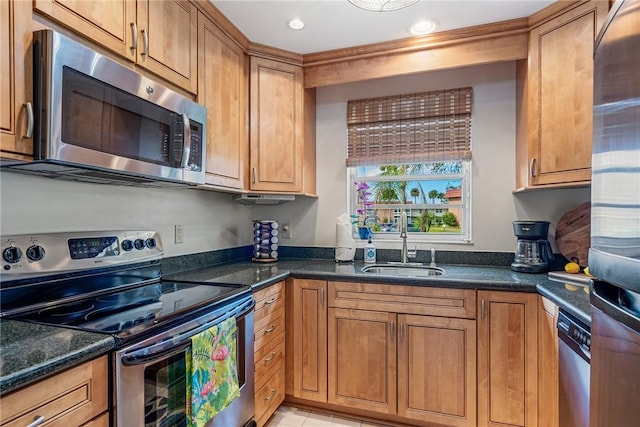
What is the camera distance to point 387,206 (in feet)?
8.98

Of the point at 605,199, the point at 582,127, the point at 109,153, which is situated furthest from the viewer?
the point at 582,127

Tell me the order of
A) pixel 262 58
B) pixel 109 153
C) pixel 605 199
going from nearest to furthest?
1. pixel 605 199
2. pixel 109 153
3. pixel 262 58

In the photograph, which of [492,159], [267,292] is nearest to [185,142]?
[267,292]

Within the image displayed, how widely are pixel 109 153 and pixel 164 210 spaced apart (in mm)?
773

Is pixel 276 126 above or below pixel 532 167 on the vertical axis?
above

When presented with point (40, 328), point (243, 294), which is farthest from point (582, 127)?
point (40, 328)

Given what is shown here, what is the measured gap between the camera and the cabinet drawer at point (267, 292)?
1864mm

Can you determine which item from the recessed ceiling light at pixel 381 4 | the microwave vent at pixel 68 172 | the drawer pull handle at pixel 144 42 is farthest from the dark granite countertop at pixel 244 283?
the recessed ceiling light at pixel 381 4

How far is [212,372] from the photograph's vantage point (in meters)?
1.35

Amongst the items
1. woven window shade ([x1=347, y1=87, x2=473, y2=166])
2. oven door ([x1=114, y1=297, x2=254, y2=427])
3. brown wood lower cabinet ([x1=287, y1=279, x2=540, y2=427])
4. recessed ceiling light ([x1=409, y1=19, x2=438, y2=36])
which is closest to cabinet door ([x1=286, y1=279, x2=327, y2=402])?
brown wood lower cabinet ([x1=287, y1=279, x2=540, y2=427])

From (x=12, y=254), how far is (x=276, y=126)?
1646mm

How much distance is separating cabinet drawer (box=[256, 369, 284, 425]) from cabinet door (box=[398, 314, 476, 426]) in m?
0.71

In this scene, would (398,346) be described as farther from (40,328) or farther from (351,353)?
(40,328)

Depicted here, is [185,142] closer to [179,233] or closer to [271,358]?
[179,233]
